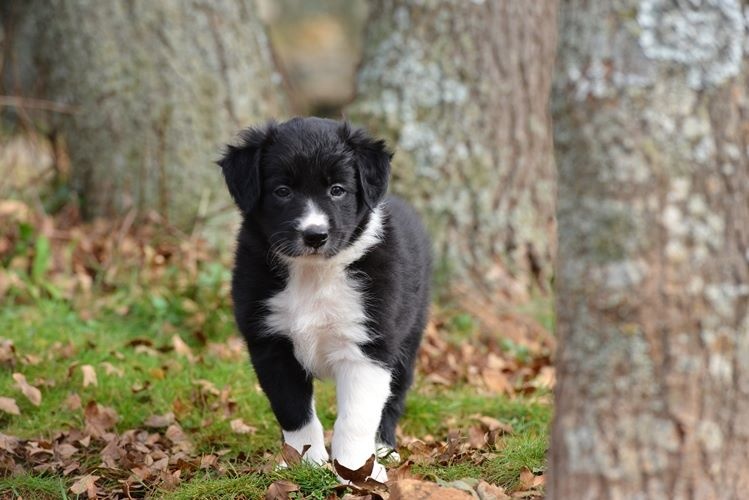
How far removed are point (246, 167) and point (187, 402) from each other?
1469 mm

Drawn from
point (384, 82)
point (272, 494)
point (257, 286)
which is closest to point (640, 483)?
point (272, 494)

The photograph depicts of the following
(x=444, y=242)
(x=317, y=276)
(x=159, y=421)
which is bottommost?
(x=444, y=242)

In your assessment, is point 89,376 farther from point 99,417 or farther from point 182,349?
point 182,349

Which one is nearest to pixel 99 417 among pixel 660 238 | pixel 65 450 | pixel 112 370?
pixel 65 450

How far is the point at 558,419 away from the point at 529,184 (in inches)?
174

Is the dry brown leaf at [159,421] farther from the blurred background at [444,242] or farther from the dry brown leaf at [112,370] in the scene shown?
the dry brown leaf at [112,370]

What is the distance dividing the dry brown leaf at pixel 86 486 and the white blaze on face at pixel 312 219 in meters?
1.31

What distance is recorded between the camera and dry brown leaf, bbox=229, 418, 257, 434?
479cm

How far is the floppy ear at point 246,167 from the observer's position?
4.18 meters

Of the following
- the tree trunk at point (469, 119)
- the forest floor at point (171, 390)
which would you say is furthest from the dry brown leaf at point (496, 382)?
the tree trunk at point (469, 119)

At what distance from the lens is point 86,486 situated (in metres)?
4.03

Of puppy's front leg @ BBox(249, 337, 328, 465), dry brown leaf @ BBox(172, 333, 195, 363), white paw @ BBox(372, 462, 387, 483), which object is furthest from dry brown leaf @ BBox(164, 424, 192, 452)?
white paw @ BBox(372, 462, 387, 483)

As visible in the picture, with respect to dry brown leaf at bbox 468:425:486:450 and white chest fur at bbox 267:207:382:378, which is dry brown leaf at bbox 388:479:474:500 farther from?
dry brown leaf at bbox 468:425:486:450

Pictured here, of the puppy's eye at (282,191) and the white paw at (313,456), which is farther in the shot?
the puppy's eye at (282,191)
